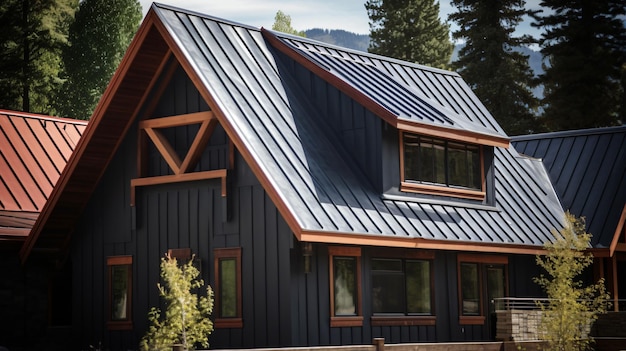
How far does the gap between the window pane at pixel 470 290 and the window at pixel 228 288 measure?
6440 millimetres

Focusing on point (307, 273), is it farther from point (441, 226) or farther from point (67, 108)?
point (67, 108)

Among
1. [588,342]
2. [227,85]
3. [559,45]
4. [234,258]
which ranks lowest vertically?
[588,342]

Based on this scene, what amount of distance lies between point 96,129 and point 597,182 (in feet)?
52.0

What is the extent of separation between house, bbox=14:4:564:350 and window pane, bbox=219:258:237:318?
0.09ft

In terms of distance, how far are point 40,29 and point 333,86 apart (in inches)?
1083

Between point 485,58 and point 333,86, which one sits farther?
point 485,58

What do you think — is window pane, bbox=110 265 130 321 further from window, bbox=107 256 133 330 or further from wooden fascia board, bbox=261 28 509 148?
wooden fascia board, bbox=261 28 509 148

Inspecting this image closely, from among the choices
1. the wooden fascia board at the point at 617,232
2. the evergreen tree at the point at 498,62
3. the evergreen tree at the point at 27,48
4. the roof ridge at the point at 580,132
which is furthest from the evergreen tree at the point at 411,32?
the wooden fascia board at the point at 617,232

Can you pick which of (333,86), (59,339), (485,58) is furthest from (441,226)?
(485,58)

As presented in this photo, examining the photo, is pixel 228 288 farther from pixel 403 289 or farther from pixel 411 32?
pixel 411 32

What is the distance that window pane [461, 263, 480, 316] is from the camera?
28.0 m

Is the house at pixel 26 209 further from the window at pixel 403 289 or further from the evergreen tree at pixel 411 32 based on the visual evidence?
the evergreen tree at pixel 411 32

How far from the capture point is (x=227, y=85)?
A: 25.4 meters

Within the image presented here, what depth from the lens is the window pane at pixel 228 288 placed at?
2434 centimetres
